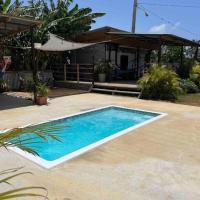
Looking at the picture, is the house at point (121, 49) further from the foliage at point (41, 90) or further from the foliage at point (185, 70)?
the foliage at point (41, 90)

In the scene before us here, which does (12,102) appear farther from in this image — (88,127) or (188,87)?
(188,87)

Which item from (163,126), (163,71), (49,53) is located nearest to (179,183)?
(163,126)

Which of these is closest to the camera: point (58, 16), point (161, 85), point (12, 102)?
point (12, 102)

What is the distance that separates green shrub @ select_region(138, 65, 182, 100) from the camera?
1281cm

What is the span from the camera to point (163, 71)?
12922 mm

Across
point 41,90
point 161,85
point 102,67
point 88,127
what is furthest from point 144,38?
point 88,127

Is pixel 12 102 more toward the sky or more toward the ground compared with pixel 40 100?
more toward the ground

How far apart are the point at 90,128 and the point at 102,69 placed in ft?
28.2

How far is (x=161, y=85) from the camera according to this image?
42.4ft

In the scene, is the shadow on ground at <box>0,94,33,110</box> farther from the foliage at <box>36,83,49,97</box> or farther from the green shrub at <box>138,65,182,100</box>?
the green shrub at <box>138,65,182,100</box>

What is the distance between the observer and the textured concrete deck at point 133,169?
376 cm

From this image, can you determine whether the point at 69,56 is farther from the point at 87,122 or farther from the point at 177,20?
the point at 177,20

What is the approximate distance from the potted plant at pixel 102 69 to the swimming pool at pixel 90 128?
592 cm

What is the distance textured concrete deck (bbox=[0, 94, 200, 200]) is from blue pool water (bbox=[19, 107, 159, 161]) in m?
1.21
